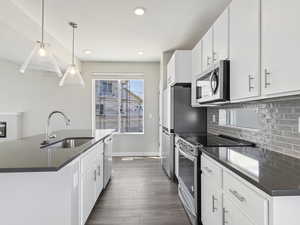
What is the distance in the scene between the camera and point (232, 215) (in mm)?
1488

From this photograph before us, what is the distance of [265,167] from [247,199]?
0.99 ft

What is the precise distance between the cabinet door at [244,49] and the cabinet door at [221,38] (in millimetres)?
107

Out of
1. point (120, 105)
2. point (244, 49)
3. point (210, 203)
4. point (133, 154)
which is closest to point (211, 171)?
point (210, 203)

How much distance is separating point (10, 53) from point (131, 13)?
108 inches

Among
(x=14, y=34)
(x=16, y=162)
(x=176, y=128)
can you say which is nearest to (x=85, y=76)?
(x=14, y=34)

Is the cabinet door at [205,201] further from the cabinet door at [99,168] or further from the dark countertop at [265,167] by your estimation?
the cabinet door at [99,168]

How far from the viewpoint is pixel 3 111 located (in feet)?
19.2

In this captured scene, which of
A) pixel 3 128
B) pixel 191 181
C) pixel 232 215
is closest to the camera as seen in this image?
pixel 232 215

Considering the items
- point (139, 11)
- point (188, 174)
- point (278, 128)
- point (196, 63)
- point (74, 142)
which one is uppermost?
point (139, 11)

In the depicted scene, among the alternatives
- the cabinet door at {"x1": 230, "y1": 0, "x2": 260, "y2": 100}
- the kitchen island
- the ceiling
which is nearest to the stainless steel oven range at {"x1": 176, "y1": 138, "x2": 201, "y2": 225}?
the cabinet door at {"x1": 230, "y1": 0, "x2": 260, "y2": 100}

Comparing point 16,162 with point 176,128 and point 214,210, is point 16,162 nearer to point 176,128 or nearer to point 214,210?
point 214,210

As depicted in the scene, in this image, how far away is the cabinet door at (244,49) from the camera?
66.0 inches

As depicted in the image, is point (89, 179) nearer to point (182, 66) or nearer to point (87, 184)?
point (87, 184)

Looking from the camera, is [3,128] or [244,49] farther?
[3,128]
